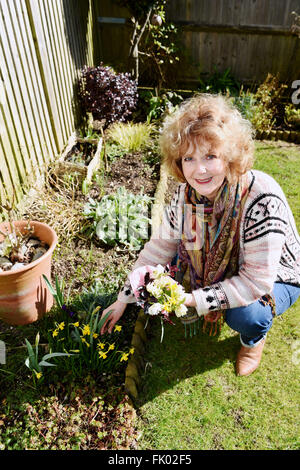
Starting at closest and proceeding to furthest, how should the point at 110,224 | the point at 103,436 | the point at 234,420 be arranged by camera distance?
the point at 103,436
the point at 234,420
the point at 110,224

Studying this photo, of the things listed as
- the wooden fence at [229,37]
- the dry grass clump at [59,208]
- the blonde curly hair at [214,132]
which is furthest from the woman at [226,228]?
the wooden fence at [229,37]

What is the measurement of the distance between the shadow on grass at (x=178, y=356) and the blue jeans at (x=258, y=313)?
0.33 metres

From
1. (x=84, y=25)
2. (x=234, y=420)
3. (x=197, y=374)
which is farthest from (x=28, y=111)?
Answer: (x=234, y=420)

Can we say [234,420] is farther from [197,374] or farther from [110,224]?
[110,224]

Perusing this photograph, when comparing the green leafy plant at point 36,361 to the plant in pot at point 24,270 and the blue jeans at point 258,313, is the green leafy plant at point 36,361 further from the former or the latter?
the blue jeans at point 258,313

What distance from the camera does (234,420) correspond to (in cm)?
209

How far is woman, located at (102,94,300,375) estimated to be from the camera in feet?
5.66

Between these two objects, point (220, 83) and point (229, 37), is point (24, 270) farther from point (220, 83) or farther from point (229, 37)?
point (229, 37)

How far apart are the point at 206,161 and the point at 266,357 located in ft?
4.87

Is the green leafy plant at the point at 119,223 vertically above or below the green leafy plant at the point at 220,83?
below

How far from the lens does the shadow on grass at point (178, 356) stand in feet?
7.47

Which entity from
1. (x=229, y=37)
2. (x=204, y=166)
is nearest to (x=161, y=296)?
(x=204, y=166)

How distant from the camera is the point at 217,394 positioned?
221 centimetres

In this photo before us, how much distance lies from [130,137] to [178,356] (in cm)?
304
